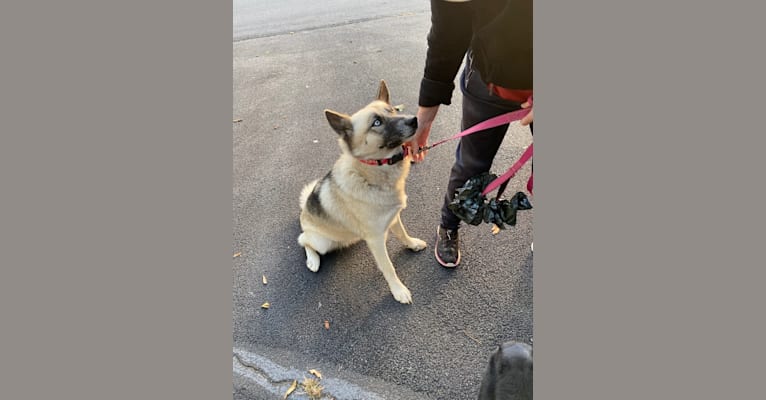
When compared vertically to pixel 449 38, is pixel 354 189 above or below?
below

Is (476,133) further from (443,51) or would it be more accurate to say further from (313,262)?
(313,262)

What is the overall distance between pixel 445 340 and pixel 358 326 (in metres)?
0.62

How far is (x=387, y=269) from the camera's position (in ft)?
9.40

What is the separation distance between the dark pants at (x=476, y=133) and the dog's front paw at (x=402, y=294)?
77 centimetres

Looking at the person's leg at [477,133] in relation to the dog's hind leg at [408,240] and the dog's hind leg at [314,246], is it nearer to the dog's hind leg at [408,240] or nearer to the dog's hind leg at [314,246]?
the dog's hind leg at [408,240]

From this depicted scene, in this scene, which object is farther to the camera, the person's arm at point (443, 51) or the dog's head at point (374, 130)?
the dog's head at point (374, 130)

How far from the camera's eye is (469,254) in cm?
313

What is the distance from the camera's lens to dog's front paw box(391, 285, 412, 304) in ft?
A: 9.39

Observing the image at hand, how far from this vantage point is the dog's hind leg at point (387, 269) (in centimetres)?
281

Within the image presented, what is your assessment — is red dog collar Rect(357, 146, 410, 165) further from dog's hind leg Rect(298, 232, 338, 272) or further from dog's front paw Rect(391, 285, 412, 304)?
dog's front paw Rect(391, 285, 412, 304)

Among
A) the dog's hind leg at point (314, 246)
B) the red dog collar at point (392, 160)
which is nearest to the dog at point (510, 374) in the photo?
the red dog collar at point (392, 160)

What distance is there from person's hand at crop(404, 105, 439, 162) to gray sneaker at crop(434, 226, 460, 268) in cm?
69

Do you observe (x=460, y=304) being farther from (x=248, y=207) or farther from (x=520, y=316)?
(x=248, y=207)

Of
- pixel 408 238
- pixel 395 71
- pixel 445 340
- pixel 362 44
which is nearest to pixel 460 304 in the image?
pixel 445 340
